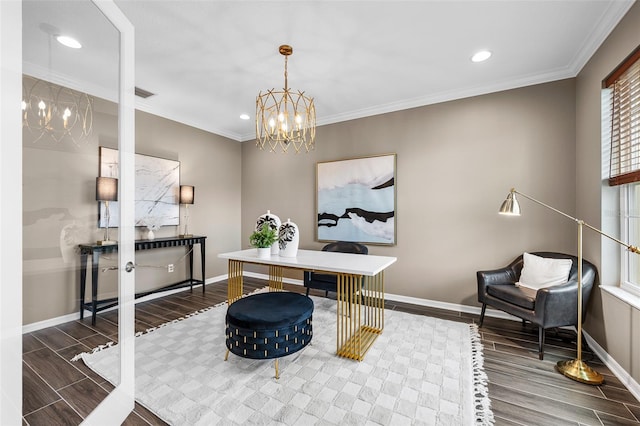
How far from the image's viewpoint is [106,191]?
1.59 meters

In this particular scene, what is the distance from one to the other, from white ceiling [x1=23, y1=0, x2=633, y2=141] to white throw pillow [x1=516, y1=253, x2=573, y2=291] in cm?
192

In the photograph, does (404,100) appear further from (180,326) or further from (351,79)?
(180,326)

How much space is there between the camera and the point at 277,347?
1.95m

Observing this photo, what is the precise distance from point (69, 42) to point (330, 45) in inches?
72.6

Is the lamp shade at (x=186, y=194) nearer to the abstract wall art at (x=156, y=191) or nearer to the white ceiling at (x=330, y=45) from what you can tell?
the abstract wall art at (x=156, y=191)

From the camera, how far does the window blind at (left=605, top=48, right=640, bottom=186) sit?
1933 mm

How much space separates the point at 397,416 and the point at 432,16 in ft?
9.25

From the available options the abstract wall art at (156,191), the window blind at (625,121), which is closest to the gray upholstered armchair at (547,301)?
the window blind at (625,121)

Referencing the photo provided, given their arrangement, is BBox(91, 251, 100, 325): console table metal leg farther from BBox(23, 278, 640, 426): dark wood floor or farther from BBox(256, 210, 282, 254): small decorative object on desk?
BBox(256, 210, 282, 254): small decorative object on desk

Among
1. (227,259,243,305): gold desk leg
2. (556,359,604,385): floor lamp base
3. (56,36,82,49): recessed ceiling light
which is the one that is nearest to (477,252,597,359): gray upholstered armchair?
(556,359,604,385): floor lamp base

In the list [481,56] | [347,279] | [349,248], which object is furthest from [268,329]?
[481,56]

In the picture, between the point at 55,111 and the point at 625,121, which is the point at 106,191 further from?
the point at 625,121

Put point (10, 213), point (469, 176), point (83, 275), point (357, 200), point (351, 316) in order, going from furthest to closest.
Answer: point (357, 200), point (469, 176), point (351, 316), point (83, 275), point (10, 213)

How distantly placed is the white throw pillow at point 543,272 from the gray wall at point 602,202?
222mm
